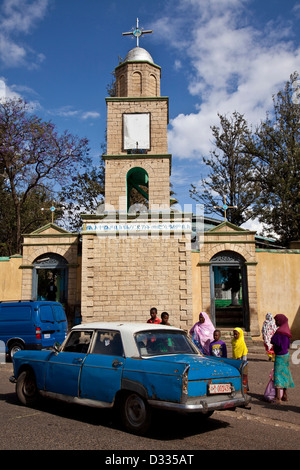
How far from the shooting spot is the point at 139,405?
5.35 m

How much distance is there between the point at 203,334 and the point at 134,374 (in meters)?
3.96

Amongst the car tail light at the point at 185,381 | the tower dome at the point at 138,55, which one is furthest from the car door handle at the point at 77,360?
the tower dome at the point at 138,55

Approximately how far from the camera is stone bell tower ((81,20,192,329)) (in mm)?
15914

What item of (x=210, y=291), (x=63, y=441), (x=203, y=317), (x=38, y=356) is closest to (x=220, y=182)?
(x=210, y=291)

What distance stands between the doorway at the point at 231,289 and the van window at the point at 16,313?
808 cm

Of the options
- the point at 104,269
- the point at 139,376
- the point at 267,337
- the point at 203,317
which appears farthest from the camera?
the point at 104,269

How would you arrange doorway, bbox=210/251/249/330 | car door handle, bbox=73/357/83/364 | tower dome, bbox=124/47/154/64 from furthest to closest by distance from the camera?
tower dome, bbox=124/47/154/64 < doorway, bbox=210/251/249/330 < car door handle, bbox=73/357/83/364

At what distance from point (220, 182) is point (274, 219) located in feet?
15.9

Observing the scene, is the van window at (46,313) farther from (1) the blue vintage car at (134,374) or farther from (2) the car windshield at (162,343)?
(2) the car windshield at (162,343)

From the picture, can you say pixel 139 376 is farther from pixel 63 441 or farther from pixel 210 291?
pixel 210 291

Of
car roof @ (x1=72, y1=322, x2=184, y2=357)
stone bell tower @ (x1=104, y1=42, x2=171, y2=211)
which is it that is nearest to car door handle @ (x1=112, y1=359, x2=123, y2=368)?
car roof @ (x1=72, y1=322, x2=184, y2=357)

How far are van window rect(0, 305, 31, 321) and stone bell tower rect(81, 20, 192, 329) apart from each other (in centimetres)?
368

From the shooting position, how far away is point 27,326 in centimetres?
1227

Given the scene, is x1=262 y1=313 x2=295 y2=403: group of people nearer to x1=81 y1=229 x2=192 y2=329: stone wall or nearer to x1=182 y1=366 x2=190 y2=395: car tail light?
x1=182 y1=366 x2=190 y2=395: car tail light
